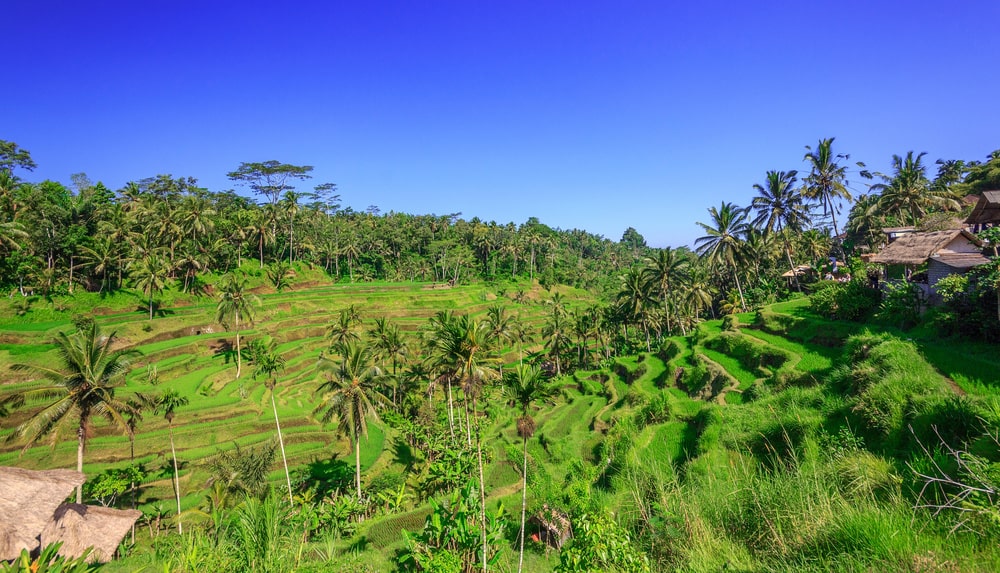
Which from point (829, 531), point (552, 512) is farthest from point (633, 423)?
point (829, 531)

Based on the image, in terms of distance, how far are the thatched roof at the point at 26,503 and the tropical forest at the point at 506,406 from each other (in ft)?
0.35

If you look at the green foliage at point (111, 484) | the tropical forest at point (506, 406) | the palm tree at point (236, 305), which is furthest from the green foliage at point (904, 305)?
the palm tree at point (236, 305)

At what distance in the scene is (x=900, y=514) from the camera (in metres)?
4.61

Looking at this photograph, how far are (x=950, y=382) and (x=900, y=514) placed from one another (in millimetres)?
12386

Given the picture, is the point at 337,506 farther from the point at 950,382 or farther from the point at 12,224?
the point at 12,224

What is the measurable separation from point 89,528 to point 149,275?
42.8 meters

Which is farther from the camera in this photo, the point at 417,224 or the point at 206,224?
the point at 417,224

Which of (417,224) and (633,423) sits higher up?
(417,224)

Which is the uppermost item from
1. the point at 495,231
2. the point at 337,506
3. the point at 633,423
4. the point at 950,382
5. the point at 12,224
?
the point at 495,231

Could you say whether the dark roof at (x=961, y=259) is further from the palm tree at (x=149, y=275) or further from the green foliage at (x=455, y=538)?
the palm tree at (x=149, y=275)

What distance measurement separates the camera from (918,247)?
22.7 meters

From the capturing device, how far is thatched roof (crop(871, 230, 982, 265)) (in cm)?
2111

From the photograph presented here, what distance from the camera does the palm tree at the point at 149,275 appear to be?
44344 mm

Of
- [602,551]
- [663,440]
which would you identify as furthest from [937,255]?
[602,551]
